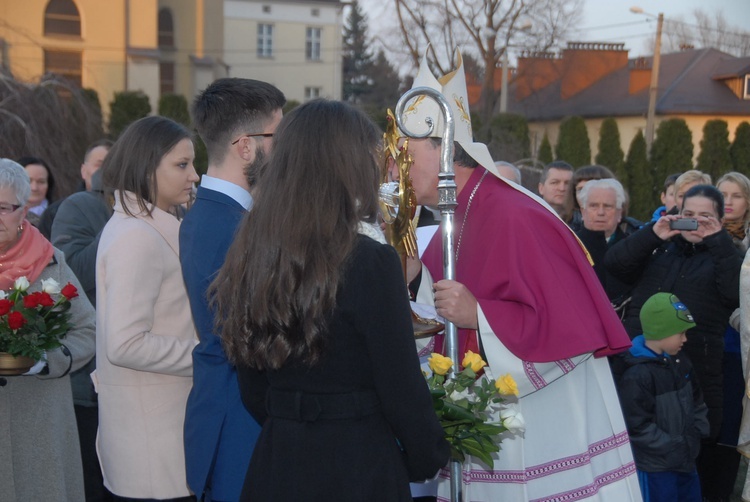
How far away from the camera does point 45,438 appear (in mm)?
3566

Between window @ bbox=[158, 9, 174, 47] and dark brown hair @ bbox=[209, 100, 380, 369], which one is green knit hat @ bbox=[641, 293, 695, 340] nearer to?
dark brown hair @ bbox=[209, 100, 380, 369]

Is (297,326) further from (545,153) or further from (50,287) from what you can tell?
(545,153)

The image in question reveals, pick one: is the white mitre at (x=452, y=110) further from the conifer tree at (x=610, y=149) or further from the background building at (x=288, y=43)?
the background building at (x=288, y=43)

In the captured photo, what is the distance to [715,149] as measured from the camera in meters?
25.2

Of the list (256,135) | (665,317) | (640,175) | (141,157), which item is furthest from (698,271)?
(640,175)

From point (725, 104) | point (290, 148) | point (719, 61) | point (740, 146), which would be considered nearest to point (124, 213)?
point (290, 148)

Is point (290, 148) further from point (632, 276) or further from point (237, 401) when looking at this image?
point (632, 276)

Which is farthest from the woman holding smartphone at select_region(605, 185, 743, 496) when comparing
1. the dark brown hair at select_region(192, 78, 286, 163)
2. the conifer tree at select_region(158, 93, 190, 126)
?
the conifer tree at select_region(158, 93, 190, 126)

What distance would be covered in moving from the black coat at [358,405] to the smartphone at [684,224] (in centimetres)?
307

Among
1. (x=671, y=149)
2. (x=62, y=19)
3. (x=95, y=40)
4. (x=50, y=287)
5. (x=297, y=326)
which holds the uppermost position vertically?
(x=62, y=19)

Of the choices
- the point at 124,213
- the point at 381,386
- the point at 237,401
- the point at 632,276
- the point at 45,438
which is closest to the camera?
the point at 381,386

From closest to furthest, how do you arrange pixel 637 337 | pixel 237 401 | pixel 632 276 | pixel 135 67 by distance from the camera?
1. pixel 237 401
2. pixel 637 337
3. pixel 632 276
4. pixel 135 67

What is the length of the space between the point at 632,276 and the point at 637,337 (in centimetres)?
48

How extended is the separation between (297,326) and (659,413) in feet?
10.2
